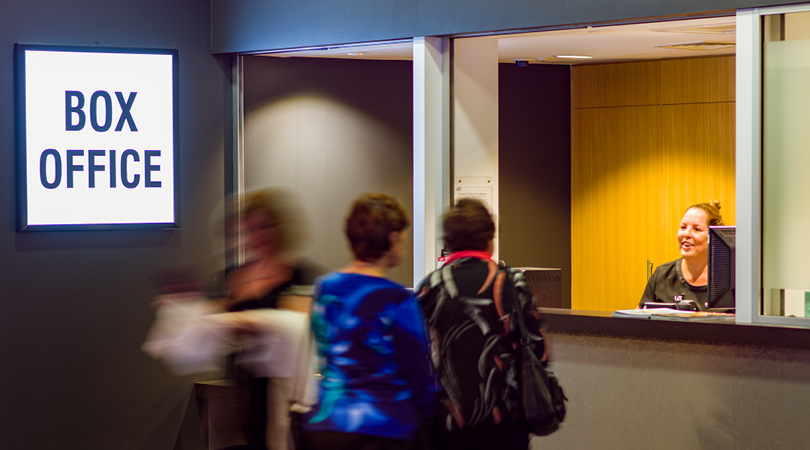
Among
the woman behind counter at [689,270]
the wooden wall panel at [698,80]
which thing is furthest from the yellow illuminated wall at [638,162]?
the woman behind counter at [689,270]

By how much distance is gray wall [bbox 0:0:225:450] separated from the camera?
5.09 meters

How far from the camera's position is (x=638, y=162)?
689 cm

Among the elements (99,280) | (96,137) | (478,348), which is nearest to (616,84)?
(96,137)

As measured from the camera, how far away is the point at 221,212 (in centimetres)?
537

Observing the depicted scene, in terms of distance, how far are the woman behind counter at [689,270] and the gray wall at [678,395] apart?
1.90 feet

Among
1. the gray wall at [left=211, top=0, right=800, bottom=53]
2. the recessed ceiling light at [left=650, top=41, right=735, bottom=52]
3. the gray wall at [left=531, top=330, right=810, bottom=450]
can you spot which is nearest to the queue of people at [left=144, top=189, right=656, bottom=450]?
the gray wall at [left=531, top=330, right=810, bottom=450]

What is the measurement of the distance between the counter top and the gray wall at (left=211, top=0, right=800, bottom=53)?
143 centimetres

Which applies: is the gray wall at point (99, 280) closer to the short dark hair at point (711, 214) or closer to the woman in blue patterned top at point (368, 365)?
the short dark hair at point (711, 214)

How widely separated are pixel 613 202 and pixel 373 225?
4.74 metres

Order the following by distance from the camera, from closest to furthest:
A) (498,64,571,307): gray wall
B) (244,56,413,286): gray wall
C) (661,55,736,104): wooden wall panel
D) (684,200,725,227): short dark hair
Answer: (684,200,725,227): short dark hair
(244,56,413,286): gray wall
(661,55,736,104): wooden wall panel
(498,64,571,307): gray wall

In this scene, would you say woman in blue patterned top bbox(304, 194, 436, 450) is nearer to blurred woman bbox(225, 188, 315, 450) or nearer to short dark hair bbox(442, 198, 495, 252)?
blurred woman bbox(225, 188, 315, 450)

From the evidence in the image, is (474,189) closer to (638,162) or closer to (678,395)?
(678,395)

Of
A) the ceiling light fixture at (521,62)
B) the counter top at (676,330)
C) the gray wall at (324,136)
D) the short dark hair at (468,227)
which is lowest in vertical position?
the counter top at (676,330)

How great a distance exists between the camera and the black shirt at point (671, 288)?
4.73 m
